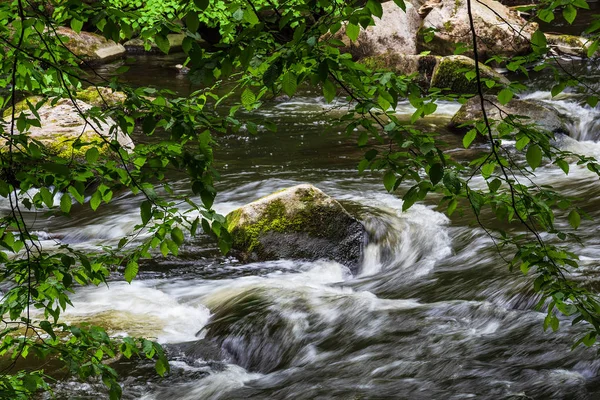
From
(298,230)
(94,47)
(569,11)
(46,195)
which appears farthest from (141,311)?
(94,47)

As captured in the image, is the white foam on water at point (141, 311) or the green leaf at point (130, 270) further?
the white foam on water at point (141, 311)

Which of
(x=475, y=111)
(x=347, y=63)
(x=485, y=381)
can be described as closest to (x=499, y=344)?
(x=485, y=381)

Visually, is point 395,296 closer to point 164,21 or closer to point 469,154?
point 164,21

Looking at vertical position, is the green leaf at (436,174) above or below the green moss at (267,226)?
above

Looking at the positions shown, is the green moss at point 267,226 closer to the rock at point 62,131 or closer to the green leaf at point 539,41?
the rock at point 62,131

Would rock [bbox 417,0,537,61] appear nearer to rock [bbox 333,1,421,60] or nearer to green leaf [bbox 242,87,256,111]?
rock [bbox 333,1,421,60]

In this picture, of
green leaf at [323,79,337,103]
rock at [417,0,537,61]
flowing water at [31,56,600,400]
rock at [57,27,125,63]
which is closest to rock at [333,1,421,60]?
rock at [417,0,537,61]

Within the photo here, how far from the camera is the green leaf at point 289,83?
1.92 m

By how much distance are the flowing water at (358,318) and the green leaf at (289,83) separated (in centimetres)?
140

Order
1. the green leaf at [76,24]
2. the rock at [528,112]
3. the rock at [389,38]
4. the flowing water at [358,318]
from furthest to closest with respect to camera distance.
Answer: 1. the rock at [389,38]
2. the rock at [528,112]
3. the flowing water at [358,318]
4. the green leaf at [76,24]

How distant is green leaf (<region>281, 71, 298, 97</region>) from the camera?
6.30ft

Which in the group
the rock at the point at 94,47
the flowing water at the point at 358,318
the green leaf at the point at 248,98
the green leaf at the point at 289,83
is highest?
the rock at the point at 94,47

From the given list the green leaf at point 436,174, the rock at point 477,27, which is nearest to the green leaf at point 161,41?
the green leaf at point 436,174

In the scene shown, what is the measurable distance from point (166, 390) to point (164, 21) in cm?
344
